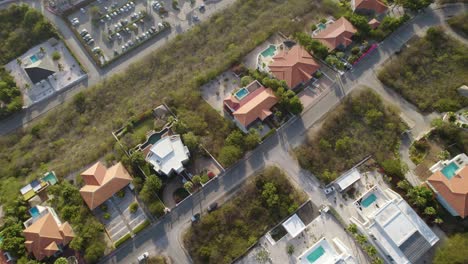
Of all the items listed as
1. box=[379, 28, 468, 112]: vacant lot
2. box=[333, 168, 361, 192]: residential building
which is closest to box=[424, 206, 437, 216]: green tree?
box=[333, 168, 361, 192]: residential building

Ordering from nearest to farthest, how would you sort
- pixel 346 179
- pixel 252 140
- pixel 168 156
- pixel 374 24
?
1. pixel 346 179
2. pixel 168 156
3. pixel 252 140
4. pixel 374 24

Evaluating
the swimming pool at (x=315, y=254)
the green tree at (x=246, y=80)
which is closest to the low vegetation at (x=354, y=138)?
the swimming pool at (x=315, y=254)

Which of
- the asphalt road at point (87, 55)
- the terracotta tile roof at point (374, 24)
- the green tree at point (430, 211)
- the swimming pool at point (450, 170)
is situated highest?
the asphalt road at point (87, 55)

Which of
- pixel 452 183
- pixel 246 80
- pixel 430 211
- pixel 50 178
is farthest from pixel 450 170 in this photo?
pixel 50 178

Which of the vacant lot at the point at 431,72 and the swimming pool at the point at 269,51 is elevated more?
the swimming pool at the point at 269,51

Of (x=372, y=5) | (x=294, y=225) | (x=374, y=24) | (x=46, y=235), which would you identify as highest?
(x=372, y=5)

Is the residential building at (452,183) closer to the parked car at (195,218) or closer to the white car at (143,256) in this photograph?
the parked car at (195,218)

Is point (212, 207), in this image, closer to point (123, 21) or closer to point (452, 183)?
point (452, 183)
